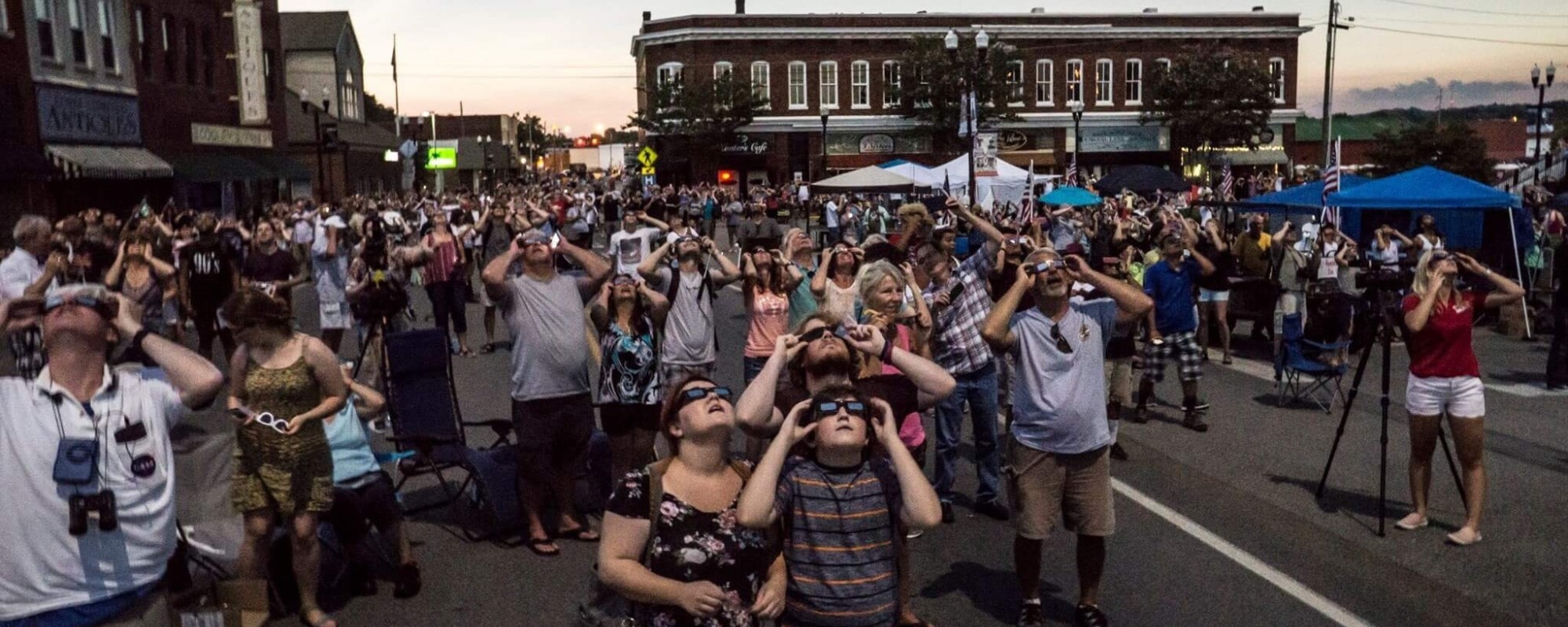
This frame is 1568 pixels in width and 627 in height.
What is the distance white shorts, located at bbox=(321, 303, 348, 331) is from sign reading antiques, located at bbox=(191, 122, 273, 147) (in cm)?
2660

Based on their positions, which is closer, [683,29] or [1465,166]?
[1465,166]

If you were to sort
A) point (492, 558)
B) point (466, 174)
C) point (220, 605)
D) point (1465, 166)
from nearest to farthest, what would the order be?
point (220, 605)
point (492, 558)
point (1465, 166)
point (466, 174)

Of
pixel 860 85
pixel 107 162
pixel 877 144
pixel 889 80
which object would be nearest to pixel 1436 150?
pixel 889 80

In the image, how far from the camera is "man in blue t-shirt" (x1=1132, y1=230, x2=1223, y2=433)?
1098cm

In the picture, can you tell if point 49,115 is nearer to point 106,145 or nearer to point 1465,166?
point 106,145

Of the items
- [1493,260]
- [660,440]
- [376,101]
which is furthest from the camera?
[376,101]

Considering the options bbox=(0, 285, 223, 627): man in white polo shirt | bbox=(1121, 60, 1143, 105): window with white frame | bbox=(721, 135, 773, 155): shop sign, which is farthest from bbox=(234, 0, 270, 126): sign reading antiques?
bbox=(1121, 60, 1143, 105): window with white frame

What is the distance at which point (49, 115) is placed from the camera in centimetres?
2800

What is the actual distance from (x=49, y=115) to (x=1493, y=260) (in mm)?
28182

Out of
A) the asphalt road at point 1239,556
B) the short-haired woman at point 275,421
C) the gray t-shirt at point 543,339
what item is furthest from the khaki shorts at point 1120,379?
the short-haired woman at point 275,421

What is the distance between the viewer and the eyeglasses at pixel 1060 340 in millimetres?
5973

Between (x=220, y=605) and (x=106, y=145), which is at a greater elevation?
(x=106, y=145)

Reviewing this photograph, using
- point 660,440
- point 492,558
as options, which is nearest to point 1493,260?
point 660,440

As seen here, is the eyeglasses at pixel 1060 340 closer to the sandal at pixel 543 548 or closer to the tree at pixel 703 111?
the sandal at pixel 543 548
